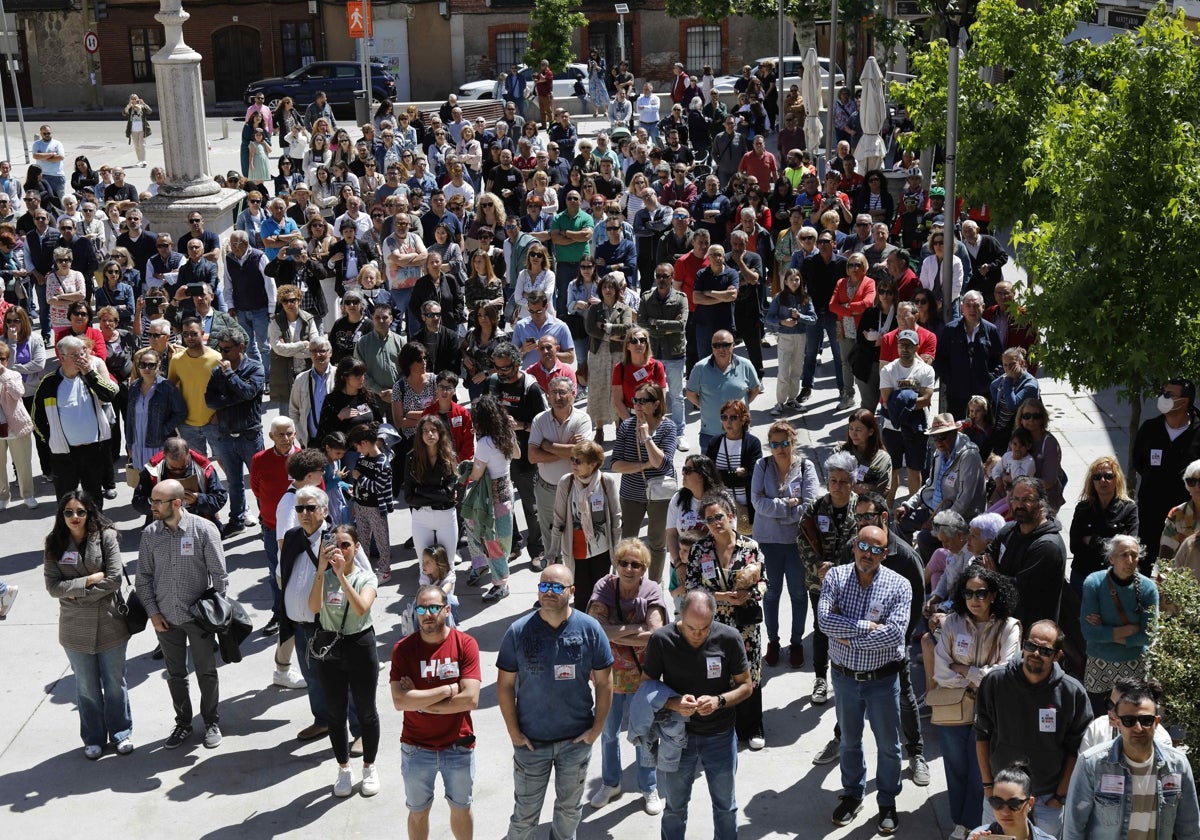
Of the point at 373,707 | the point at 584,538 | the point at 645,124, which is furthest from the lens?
the point at 645,124

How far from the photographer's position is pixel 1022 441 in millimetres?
10133

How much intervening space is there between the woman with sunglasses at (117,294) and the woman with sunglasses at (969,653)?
33.4ft

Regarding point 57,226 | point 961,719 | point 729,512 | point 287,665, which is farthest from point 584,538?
point 57,226

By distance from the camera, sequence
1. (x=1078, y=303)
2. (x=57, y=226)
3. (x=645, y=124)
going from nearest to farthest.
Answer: (x=1078, y=303), (x=57, y=226), (x=645, y=124)

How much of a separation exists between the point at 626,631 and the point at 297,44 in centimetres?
4537

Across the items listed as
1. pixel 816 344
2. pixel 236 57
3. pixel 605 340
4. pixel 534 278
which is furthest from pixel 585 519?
pixel 236 57

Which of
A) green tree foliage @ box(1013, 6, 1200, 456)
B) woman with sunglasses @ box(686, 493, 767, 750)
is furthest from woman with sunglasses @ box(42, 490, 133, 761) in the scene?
green tree foliage @ box(1013, 6, 1200, 456)

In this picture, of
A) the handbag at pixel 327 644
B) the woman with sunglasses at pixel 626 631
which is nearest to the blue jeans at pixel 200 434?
the handbag at pixel 327 644

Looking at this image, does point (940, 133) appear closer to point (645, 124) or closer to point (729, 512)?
point (729, 512)

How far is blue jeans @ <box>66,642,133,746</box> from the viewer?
29.3 ft

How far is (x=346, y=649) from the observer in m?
8.43

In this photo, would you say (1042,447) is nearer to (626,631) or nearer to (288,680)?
(626,631)

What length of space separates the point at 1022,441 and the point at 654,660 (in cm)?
385

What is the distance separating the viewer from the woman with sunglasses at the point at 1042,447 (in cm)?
1016
